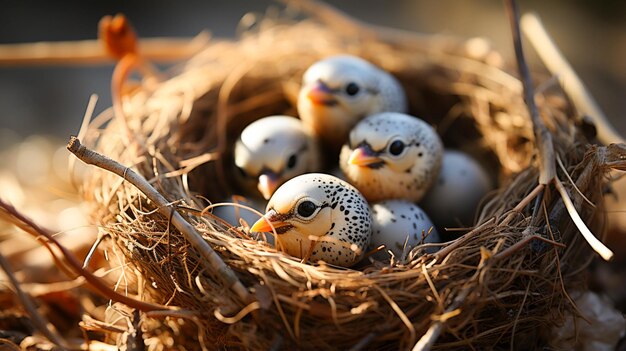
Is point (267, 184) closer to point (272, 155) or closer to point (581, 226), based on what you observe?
point (272, 155)

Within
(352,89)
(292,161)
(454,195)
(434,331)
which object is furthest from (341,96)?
(434,331)

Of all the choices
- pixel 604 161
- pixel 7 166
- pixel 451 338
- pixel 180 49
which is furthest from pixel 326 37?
pixel 7 166

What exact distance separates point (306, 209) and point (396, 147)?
275mm

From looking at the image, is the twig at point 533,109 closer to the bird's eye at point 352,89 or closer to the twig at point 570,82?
the twig at point 570,82

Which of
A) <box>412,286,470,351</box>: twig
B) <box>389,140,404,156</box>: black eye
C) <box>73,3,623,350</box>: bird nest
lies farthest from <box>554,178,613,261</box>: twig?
<box>389,140,404,156</box>: black eye

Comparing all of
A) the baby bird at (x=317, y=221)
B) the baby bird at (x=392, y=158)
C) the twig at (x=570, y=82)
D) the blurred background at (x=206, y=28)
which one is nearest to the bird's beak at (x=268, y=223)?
the baby bird at (x=317, y=221)

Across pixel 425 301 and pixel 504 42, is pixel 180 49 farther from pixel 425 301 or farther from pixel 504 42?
pixel 504 42

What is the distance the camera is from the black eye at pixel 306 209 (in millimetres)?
1140

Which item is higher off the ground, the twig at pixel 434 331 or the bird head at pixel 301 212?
the bird head at pixel 301 212

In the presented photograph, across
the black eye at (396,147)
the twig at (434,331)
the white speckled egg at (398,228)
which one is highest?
the black eye at (396,147)

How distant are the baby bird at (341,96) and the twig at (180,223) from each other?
0.49m

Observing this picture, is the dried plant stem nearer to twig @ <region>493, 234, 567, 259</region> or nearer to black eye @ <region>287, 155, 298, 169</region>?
black eye @ <region>287, 155, 298, 169</region>

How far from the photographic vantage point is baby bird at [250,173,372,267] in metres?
1.14

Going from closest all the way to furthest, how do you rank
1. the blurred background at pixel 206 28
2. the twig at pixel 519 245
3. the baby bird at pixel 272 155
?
the twig at pixel 519 245, the baby bird at pixel 272 155, the blurred background at pixel 206 28
